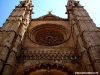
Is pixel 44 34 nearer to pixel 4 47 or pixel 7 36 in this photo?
pixel 7 36

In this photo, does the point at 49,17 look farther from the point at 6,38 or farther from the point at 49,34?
the point at 6,38

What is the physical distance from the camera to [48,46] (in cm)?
1288

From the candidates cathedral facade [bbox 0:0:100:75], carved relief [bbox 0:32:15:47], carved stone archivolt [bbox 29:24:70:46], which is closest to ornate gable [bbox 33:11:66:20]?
cathedral facade [bbox 0:0:100:75]

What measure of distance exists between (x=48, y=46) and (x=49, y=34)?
9.74 ft

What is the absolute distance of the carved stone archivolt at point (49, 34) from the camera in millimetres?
14193

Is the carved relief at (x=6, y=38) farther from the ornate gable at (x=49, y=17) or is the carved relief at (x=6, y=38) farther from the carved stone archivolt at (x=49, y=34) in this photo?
the ornate gable at (x=49, y=17)

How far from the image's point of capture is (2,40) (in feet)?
38.3

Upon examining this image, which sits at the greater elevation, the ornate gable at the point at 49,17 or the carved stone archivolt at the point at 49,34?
the ornate gable at the point at 49,17

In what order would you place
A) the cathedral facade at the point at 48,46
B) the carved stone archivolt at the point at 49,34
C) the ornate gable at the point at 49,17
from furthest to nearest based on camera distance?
1. the ornate gable at the point at 49,17
2. the carved stone archivolt at the point at 49,34
3. the cathedral facade at the point at 48,46

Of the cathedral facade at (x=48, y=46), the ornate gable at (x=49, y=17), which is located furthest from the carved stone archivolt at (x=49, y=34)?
the ornate gable at (x=49, y=17)

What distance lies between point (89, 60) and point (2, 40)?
18.4 ft

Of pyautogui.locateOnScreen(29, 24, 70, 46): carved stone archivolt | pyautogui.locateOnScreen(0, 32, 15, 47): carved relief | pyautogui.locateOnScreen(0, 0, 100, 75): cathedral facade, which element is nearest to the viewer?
pyautogui.locateOnScreen(0, 0, 100, 75): cathedral facade

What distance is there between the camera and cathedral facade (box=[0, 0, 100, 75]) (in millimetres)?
10258

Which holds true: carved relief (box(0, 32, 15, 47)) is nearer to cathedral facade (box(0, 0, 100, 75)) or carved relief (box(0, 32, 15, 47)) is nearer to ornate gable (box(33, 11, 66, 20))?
cathedral facade (box(0, 0, 100, 75))
